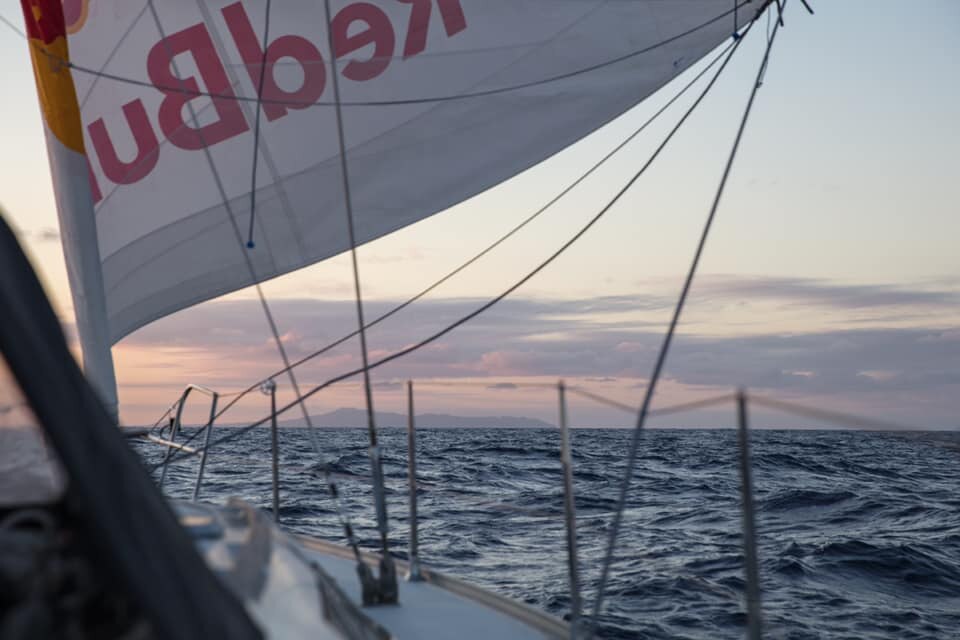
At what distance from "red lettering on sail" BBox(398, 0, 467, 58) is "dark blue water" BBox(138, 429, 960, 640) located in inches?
80.4

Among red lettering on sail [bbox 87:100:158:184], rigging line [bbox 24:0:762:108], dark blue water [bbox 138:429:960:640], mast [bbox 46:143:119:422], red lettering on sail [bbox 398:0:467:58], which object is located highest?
red lettering on sail [bbox 398:0:467:58]

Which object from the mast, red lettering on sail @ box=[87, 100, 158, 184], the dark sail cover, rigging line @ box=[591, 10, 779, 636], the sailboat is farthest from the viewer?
red lettering on sail @ box=[87, 100, 158, 184]

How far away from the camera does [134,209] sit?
4.92 m

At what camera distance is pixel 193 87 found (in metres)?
4.73

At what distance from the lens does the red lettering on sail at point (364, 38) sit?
4648mm

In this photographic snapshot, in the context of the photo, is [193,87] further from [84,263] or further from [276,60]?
[84,263]

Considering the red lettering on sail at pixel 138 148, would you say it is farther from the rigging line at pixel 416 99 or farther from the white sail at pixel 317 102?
the rigging line at pixel 416 99

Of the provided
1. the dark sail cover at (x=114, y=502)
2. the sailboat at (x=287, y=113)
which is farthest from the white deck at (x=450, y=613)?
the dark sail cover at (x=114, y=502)

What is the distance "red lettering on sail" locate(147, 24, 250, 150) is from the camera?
470 cm

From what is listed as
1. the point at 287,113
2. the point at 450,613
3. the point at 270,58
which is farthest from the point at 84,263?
the point at 450,613

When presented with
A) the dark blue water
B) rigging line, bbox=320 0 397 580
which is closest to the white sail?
the dark blue water

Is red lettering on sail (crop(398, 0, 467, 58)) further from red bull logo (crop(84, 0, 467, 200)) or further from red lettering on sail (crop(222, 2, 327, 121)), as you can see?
red lettering on sail (crop(222, 2, 327, 121))

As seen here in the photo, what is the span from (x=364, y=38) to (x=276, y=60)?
0.42 m

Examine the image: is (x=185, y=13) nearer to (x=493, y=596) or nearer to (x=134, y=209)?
(x=134, y=209)
